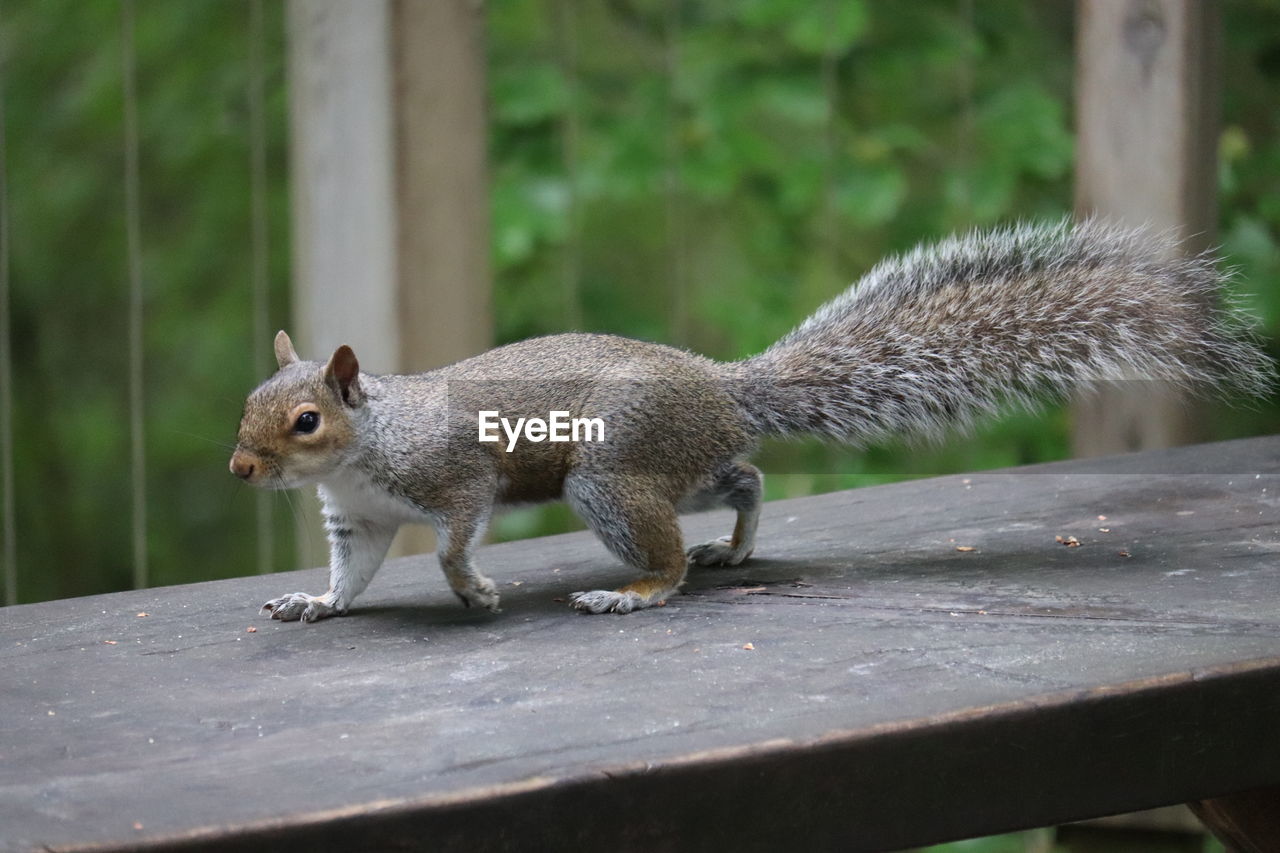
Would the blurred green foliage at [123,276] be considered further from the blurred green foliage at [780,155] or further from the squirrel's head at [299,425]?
the squirrel's head at [299,425]

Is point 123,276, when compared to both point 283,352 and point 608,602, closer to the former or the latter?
point 283,352

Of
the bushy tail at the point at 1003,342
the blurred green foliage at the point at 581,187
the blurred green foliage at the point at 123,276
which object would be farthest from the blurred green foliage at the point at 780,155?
the bushy tail at the point at 1003,342

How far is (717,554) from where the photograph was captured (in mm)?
2012

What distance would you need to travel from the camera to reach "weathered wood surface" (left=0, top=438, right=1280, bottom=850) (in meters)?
1.11

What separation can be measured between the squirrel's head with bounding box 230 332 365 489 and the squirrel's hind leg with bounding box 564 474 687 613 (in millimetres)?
281

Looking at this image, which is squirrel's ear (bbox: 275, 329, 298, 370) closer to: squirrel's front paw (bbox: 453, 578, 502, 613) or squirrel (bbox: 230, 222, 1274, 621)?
squirrel (bbox: 230, 222, 1274, 621)

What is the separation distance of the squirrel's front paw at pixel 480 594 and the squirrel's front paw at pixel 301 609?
0.56 feet

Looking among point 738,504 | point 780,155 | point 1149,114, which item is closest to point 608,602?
point 738,504

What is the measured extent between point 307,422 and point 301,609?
26cm

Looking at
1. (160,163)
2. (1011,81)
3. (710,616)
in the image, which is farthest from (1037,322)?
(160,163)

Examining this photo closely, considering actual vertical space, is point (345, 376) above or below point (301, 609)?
above

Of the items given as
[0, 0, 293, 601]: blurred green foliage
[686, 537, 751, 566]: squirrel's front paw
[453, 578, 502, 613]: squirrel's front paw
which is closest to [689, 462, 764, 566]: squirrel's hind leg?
[686, 537, 751, 566]: squirrel's front paw

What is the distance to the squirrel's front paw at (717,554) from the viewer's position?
1.99 m

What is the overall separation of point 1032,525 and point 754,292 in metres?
1.23
